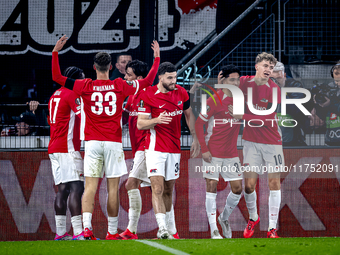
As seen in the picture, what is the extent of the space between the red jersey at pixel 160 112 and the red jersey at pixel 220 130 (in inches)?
25.6

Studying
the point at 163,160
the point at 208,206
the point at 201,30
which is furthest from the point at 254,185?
the point at 201,30

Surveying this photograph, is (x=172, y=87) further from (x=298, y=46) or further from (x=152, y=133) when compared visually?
(x=298, y=46)

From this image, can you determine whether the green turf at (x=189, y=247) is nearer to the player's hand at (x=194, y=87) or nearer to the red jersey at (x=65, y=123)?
the red jersey at (x=65, y=123)

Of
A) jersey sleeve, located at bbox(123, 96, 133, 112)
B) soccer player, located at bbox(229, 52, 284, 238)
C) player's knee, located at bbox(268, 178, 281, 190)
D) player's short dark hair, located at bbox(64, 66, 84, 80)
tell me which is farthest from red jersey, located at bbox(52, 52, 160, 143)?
player's knee, located at bbox(268, 178, 281, 190)

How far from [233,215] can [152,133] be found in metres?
1.88

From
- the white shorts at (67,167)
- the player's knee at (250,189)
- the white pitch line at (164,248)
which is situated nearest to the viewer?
the white pitch line at (164,248)

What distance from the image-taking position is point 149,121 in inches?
210

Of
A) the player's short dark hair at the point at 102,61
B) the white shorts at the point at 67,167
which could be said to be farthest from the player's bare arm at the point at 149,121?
the white shorts at the point at 67,167

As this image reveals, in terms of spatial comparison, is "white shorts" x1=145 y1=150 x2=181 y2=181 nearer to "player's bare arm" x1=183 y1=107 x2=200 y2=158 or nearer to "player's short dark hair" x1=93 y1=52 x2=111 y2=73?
"player's bare arm" x1=183 y1=107 x2=200 y2=158

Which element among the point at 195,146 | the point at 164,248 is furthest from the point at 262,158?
the point at 164,248

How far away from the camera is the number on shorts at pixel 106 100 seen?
5.32 m

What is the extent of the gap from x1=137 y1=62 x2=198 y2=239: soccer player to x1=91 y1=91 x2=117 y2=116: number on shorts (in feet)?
0.97

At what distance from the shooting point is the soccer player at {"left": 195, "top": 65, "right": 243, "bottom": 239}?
6.06 m

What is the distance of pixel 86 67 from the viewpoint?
7926mm
